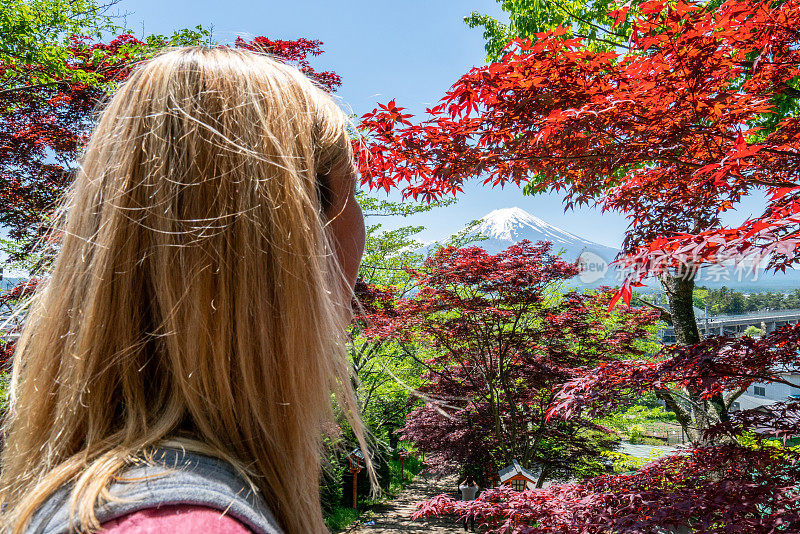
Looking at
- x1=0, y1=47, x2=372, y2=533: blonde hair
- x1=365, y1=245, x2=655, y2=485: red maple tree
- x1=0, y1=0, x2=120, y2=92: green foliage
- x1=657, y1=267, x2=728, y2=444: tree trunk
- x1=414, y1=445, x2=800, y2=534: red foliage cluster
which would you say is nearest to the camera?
x1=0, y1=47, x2=372, y2=533: blonde hair

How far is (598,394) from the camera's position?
Answer: 3066 mm

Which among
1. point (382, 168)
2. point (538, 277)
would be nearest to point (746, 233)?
point (382, 168)

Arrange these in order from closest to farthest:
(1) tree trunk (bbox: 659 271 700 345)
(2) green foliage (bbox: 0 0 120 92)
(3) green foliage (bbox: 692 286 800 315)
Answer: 1. (2) green foliage (bbox: 0 0 120 92)
2. (1) tree trunk (bbox: 659 271 700 345)
3. (3) green foliage (bbox: 692 286 800 315)

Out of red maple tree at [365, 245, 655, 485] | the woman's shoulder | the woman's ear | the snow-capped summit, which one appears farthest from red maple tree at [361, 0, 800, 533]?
the snow-capped summit

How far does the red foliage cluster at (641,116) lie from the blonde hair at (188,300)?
1882 millimetres

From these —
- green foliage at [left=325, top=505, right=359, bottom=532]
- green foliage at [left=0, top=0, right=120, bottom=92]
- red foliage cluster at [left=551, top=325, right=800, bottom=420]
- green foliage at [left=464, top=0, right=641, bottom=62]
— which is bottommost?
green foliage at [left=325, top=505, right=359, bottom=532]

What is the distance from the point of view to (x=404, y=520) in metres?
9.41

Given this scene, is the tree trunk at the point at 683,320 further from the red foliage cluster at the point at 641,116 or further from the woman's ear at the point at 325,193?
the woman's ear at the point at 325,193

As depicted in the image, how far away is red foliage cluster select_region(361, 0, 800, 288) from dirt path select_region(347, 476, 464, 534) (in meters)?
7.50

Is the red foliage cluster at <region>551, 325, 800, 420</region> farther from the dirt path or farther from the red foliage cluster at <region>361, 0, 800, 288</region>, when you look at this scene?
the dirt path

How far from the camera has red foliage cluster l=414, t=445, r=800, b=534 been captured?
2.30 meters

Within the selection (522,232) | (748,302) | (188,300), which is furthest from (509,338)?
(522,232)

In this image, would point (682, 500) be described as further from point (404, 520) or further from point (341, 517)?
point (341, 517)

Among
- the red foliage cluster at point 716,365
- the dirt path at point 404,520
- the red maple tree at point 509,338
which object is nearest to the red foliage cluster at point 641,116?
the red foliage cluster at point 716,365
